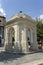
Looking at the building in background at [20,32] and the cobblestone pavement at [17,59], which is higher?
the building in background at [20,32]

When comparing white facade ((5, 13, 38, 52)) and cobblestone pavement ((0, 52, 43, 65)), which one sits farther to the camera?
white facade ((5, 13, 38, 52))

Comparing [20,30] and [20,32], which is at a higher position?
[20,30]

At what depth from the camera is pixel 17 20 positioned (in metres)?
21.5

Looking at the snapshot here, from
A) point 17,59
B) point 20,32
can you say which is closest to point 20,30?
point 20,32

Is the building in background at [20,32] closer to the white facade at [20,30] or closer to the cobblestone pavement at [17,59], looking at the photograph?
the white facade at [20,30]

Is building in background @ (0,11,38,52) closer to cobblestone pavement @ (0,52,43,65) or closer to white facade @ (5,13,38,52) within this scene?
white facade @ (5,13,38,52)

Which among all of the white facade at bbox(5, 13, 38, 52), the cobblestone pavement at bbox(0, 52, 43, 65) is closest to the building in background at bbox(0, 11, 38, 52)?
the white facade at bbox(5, 13, 38, 52)

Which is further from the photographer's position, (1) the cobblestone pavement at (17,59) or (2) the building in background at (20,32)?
(2) the building in background at (20,32)

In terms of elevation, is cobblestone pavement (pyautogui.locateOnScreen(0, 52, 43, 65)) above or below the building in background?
below

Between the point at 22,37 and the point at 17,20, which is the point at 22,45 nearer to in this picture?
the point at 22,37

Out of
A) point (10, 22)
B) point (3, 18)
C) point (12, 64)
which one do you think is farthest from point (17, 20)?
point (3, 18)

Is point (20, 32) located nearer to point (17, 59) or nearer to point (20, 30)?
point (20, 30)

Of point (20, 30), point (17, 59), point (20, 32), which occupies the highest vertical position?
point (20, 30)

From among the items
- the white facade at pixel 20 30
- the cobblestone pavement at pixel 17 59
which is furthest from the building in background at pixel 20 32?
the cobblestone pavement at pixel 17 59
